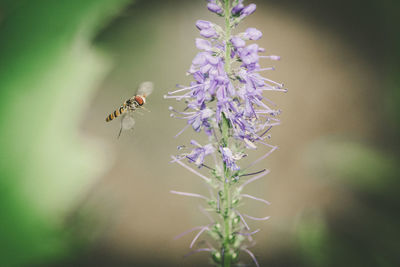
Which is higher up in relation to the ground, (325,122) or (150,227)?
(325,122)

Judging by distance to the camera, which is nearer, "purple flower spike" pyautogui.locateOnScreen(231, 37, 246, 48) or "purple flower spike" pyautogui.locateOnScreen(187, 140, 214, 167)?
"purple flower spike" pyautogui.locateOnScreen(231, 37, 246, 48)

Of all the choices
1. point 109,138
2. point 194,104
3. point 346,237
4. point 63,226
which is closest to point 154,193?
point 109,138

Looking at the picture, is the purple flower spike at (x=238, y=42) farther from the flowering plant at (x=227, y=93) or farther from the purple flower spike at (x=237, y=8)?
the purple flower spike at (x=237, y=8)

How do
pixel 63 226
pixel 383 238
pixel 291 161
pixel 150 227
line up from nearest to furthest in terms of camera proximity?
pixel 63 226 < pixel 383 238 < pixel 150 227 < pixel 291 161

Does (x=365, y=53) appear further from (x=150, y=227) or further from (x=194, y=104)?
(x=194, y=104)

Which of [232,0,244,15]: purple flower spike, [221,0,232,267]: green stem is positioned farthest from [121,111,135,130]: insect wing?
[232,0,244,15]: purple flower spike

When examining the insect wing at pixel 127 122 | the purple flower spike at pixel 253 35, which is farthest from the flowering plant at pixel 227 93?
the insect wing at pixel 127 122

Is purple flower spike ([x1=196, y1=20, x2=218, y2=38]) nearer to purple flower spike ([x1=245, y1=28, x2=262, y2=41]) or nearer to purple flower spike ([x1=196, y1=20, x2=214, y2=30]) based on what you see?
purple flower spike ([x1=196, y1=20, x2=214, y2=30])

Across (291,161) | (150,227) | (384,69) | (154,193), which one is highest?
(384,69)

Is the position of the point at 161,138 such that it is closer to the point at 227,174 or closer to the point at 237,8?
the point at 227,174
